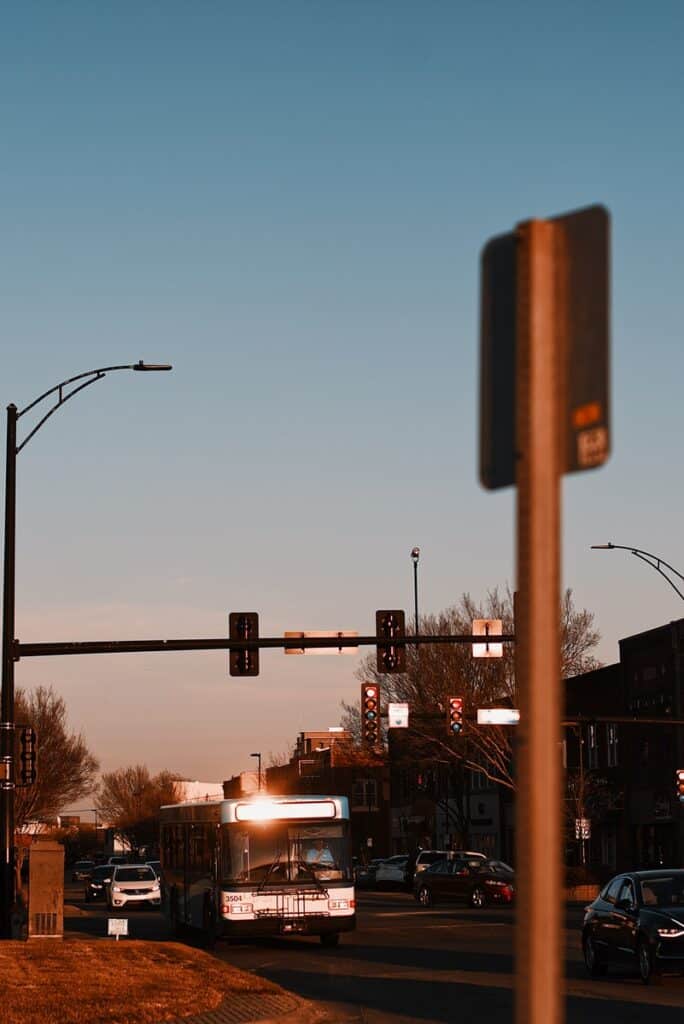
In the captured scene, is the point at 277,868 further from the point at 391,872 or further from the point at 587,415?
the point at 391,872

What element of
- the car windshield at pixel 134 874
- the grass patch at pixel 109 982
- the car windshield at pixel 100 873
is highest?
the grass patch at pixel 109 982

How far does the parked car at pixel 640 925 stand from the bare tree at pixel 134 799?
6233 inches

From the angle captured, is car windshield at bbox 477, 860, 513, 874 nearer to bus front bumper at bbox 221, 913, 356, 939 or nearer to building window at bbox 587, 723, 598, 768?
bus front bumper at bbox 221, 913, 356, 939

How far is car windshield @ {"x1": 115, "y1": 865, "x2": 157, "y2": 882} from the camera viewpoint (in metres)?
56.2

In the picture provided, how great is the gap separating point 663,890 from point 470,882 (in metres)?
29.8

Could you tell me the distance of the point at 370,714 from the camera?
4116 centimetres

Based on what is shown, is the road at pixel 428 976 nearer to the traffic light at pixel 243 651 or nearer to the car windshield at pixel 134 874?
the traffic light at pixel 243 651

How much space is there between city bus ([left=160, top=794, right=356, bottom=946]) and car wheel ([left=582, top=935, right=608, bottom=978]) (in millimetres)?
7907

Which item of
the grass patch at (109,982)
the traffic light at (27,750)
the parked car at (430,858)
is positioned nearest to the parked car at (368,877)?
the parked car at (430,858)

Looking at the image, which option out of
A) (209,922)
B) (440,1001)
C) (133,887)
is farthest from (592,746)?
(440,1001)

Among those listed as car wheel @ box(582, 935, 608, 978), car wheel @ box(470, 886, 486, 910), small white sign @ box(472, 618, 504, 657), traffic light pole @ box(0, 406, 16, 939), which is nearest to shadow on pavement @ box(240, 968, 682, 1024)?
car wheel @ box(582, 935, 608, 978)

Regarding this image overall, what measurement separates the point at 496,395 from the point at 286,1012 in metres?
15.4

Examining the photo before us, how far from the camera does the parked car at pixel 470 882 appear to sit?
171ft

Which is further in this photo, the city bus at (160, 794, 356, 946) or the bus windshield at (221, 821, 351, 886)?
the bus windshield at (221, 821, 351, 886)
